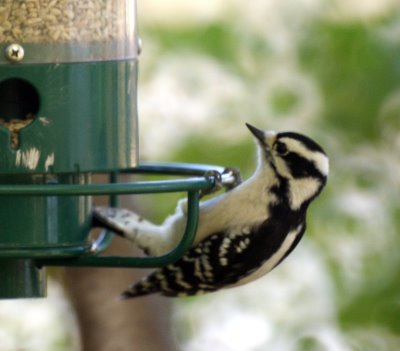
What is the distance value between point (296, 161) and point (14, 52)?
137 centimetres

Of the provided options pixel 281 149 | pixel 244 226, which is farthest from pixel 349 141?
pixel 244 226

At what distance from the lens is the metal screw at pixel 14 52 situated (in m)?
4.96

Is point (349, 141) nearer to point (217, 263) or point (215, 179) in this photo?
point (217, 263)

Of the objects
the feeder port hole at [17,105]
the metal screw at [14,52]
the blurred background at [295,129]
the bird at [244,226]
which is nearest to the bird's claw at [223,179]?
the bird at [244,226]

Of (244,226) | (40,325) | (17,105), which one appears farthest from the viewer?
(40,325)

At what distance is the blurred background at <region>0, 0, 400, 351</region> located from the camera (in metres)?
7.30

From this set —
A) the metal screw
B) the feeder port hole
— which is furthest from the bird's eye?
the metal screw

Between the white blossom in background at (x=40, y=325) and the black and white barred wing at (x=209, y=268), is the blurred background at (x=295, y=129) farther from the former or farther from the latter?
the black and white barred wing at (x=209, y=268)

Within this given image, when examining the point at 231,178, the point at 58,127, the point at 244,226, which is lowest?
the point at 244,226

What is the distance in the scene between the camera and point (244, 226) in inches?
226

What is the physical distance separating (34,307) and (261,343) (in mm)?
1405

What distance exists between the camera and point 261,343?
7656 mm

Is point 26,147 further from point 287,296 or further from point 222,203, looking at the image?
point 287,296

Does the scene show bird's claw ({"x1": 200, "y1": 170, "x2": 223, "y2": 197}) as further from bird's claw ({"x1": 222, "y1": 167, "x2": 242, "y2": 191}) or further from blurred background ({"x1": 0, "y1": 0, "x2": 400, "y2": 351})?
blurred background ({"x1": 0, "y1": 0, "x2": 400, "y2": 351})
